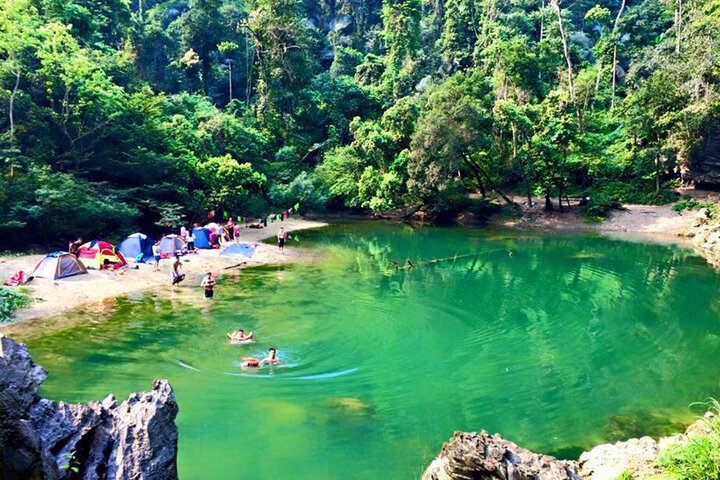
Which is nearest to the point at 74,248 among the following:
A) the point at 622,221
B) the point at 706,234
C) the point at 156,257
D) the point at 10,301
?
the point at 156,257

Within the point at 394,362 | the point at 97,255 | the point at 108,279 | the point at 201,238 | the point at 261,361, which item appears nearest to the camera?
the point at 261,361

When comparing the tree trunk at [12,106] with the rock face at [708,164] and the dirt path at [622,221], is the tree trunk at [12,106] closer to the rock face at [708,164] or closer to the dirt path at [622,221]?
the dirt path at [622,221]

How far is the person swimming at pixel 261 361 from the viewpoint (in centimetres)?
1463

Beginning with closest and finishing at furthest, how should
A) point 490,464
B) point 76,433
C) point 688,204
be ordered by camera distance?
point 76,433
point 490,464
point 688,204

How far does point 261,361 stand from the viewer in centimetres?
1488

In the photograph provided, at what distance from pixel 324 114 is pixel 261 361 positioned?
4529 centimetres

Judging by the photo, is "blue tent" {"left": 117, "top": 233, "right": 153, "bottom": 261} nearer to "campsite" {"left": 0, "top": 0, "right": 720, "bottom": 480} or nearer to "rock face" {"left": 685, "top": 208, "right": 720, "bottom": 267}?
"campsite" {"left": 0, "top": 0, "right": 720, "bottom": 480}

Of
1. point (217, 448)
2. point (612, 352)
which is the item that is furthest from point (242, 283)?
point (612, 352)

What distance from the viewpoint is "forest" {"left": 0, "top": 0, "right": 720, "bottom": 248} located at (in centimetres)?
2930

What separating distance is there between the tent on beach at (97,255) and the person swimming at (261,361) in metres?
13.1

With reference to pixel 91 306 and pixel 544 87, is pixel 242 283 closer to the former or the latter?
pixel 91 306

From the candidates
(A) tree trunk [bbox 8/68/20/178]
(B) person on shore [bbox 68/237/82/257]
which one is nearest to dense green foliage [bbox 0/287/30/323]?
(B) person on shore [bbox 68/237/82/257]

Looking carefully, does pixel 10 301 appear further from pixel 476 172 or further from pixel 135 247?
pixel 476 172

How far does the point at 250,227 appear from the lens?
39.4m
